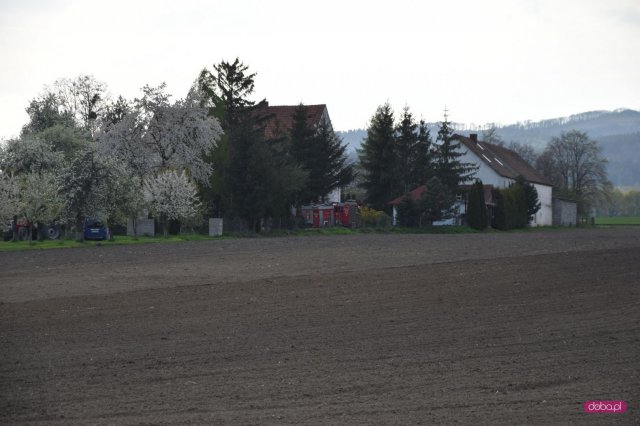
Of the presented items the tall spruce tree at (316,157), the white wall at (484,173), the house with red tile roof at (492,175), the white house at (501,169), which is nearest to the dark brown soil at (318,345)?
the tall spruce tree at (316,157)

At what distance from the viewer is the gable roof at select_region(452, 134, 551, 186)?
317 ft

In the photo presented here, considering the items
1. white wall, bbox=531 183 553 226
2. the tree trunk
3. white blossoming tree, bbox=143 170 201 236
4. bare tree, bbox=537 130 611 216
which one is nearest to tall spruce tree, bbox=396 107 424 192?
white wall, bbox=531 183 553 226

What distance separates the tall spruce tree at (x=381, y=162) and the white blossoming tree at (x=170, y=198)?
2997cm

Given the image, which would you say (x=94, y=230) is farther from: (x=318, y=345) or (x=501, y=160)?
(x=501, y=160)

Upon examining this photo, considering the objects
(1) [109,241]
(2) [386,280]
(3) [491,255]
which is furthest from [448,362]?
(1) [109,241]

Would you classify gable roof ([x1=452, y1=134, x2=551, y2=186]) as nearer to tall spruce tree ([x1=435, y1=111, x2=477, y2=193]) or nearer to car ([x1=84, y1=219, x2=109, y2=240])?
tall spruce tree ([x1=435, y1=111, x2=477, y2=193])

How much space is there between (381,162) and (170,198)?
32.6 m

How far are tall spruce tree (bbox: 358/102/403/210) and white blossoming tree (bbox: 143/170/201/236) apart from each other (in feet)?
98.3

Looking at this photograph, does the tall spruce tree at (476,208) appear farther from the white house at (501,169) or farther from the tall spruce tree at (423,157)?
the white house at (501,169)

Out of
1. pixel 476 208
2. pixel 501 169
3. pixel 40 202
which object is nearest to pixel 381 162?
pixel 476 208

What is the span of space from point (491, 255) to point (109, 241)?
2479cm

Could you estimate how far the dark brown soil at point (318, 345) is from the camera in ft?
36.3

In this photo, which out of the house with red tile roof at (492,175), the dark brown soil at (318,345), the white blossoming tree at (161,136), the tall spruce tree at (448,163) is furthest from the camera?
the tall spruce tree at (448,163)

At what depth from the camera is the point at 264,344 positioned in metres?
15.5
